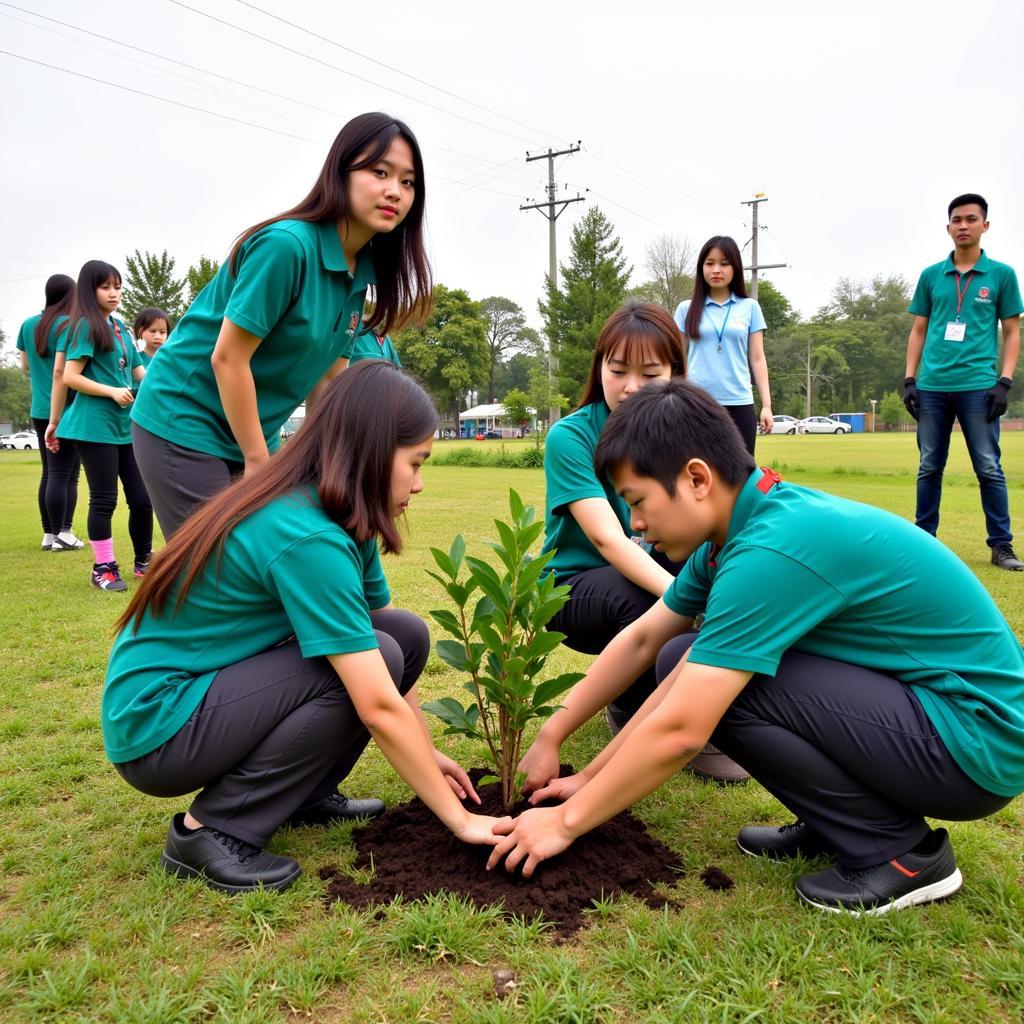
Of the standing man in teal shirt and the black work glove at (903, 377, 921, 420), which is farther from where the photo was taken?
the black work glove at (903, 377, 921, 420)

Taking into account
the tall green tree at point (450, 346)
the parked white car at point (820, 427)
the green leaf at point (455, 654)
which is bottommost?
the parked white car at point (820, 427)

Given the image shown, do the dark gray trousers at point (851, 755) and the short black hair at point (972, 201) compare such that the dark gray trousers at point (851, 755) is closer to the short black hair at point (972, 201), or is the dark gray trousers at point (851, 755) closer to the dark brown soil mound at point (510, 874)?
the dark brown soil mound at point (510, 874)

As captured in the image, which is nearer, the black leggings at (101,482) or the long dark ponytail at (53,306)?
the black leggings at (101,482)

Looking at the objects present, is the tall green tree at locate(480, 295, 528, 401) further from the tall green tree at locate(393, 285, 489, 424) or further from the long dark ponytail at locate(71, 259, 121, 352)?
the long dark ponytail at locate(71, 259, 121, 352)

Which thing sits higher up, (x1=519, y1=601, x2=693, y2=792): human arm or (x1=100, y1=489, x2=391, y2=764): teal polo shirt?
(x1=100, y1=489, x2=391, y2=764): teal polo shirt

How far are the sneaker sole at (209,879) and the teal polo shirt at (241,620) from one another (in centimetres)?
35

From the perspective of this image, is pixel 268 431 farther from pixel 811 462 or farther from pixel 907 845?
pixel 811 462

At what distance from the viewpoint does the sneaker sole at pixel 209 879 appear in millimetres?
2252

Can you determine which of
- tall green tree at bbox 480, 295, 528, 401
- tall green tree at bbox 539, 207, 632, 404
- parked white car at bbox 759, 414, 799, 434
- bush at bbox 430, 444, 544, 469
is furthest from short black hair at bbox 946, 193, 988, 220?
tall green tree at bbox 480, 295, 528, 401

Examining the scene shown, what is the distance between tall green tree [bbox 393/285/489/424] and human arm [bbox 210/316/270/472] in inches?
2620

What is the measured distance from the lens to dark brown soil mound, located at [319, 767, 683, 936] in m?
2.20

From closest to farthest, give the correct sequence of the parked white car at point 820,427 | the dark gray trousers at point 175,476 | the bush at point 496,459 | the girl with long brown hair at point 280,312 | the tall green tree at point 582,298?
the girl with long brown hair at point 280,312, the dark gray trousers at point 175,476, the bush at point 496,459, the tall green tree at point 582,298, the parked white car at point 820,427

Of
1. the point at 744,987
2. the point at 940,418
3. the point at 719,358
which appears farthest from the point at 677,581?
the point at 940,418

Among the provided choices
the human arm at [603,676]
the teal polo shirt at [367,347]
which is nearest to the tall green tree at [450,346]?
the teal polo shirt at [367,347]
